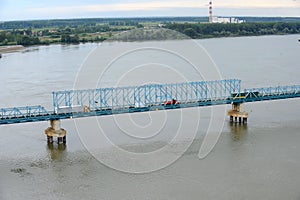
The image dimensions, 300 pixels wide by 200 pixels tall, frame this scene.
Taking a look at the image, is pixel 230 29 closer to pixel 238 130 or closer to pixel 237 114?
pixel 237 114

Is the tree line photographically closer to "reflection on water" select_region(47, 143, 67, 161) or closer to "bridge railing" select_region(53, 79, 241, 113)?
"bridge railing" select_region(53, 79, 241, 113)

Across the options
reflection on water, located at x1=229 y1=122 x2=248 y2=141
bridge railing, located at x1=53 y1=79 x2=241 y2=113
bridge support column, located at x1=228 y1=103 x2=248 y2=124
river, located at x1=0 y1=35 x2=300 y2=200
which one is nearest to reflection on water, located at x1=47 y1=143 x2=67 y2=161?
river, located at x1=0 y1=35 x2=300 y2=200

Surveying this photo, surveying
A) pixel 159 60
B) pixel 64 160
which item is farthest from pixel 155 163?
pixel 159 60

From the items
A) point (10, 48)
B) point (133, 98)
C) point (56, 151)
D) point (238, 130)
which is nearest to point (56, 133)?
point (56, 151)

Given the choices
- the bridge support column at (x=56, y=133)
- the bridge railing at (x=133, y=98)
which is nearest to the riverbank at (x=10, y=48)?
the bridge railing at (x=133, y=98)

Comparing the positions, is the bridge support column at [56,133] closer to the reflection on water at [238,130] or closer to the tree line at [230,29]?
the reflection on water at [238,130]

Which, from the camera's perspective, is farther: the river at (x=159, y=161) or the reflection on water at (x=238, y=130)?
the reflection on water at (x=238, y=130)
